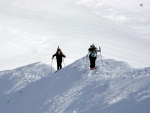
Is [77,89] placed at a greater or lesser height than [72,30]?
lesser

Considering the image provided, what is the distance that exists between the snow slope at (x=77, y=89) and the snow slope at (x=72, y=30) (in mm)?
13492

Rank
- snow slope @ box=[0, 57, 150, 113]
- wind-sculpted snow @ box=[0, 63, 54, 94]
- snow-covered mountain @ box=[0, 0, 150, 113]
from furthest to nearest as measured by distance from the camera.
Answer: wind-sculpted snow @ box=[0, 63, 54, 94] < snow-covered mountain @ box=[0, 0, 150, 113] < snow slope @ box=[0, 57, 150, 113]

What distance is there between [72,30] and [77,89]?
122ft

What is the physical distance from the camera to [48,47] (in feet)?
144

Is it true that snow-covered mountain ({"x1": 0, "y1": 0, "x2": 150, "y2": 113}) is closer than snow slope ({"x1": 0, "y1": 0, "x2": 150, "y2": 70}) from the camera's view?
Yes

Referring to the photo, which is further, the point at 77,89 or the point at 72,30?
the point at 72,30

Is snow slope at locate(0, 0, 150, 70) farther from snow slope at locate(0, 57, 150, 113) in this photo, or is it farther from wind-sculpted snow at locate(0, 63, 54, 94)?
snow slope at locate(0, 57, 150, 113)

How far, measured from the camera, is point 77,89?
1881 cm

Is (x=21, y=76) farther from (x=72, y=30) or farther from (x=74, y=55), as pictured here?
(x=72, y=30)

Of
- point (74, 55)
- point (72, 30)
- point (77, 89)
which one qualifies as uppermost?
point (72, 30)

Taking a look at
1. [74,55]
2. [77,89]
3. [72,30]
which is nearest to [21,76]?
[77,89]

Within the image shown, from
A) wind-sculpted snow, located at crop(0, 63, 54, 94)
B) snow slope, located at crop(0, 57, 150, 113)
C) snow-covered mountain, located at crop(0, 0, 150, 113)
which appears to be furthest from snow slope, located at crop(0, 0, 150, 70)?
snow slope, located at crop(0, 57, 150, 113)

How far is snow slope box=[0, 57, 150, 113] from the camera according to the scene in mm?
15859

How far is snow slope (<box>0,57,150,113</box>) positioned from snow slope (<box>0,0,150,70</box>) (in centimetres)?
1349
